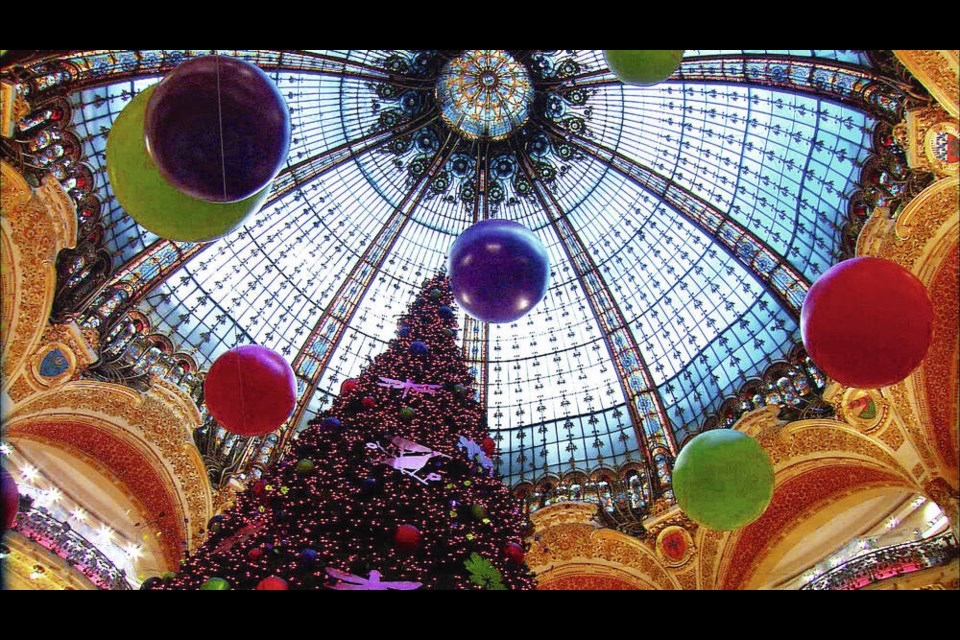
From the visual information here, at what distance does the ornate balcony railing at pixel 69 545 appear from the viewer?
970cm

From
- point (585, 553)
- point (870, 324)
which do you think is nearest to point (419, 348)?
point (585, 553)

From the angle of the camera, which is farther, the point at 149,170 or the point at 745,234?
the point at 745,234

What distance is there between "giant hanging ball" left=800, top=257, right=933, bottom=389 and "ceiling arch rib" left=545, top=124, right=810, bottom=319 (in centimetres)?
647

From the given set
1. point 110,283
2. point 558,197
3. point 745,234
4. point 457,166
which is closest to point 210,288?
point 110,283

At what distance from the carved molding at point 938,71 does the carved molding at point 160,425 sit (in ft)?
42.2

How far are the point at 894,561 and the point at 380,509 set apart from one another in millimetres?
7718

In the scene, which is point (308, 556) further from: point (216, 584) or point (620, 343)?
point (620, 343)

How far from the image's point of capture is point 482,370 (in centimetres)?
1570

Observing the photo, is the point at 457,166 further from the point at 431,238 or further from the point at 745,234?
the point at 745,234

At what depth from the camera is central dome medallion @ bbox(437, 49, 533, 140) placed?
13.7 metres

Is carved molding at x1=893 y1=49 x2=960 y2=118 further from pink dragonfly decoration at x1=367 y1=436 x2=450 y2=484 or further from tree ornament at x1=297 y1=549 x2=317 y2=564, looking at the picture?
tree ornament at x1=297 y1=549 x2=317 y2=564

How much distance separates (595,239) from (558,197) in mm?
1260

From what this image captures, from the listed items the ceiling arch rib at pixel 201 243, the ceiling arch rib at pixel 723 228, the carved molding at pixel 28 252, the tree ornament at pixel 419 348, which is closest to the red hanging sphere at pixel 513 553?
the tree ornament at pixel 419 348
